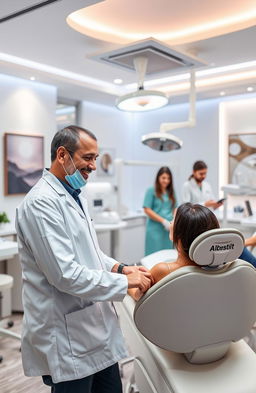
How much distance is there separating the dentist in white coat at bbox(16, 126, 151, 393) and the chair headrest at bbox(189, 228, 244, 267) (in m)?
0.20

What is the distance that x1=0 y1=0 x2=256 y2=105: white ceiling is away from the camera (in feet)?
8.00

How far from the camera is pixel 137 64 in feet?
9.95

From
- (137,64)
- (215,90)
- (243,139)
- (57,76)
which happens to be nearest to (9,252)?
(137,64)

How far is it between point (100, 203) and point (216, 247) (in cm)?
297

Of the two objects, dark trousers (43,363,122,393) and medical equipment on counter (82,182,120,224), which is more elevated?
medical equipment on counter (82,182,120,224)

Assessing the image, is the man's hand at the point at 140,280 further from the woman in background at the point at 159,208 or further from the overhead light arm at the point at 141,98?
the woman in background at the point at 159,208

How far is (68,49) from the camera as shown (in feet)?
10.3

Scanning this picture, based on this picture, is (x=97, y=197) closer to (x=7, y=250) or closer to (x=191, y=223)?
(x=7, y=250)

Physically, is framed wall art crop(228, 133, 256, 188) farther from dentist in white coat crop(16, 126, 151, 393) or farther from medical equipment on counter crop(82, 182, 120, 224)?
dentist in white coat crop(16, 126, 151, 393)

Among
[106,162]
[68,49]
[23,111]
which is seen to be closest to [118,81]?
[23,111]

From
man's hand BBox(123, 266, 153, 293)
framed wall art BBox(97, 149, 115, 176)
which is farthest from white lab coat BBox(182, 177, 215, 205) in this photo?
man's hand BBox(123, 266, 153, 293)

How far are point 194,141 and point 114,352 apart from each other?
4.09 metres

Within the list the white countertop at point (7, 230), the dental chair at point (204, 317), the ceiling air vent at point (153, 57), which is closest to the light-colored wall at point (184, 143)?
the ceiling air vent at point (153, 57)

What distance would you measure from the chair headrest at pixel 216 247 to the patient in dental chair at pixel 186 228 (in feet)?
0.48
